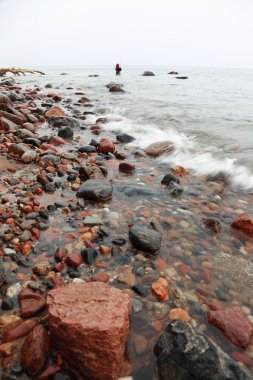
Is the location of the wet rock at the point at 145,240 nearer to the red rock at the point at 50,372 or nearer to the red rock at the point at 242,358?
the red rock at the point at 242,358

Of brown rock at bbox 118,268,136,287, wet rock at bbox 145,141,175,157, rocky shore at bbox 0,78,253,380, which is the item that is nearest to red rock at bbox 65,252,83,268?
rocky shore at bbox 0,78,253,380

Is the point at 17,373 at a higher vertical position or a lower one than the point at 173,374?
lower

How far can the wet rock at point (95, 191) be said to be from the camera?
4070mm

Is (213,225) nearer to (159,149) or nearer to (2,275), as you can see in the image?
(2,275)

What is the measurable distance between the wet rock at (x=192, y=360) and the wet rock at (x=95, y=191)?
2.46 metres

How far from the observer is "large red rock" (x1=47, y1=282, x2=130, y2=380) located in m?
1.74

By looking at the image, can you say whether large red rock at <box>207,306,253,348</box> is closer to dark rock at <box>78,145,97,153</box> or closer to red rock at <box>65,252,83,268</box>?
red rock at <box>65,252,83,268</box>

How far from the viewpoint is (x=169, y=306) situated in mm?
2402

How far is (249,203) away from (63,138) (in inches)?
200

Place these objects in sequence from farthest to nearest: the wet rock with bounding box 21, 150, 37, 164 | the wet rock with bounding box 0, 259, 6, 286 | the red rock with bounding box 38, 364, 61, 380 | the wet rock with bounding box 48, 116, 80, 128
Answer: the wet rock with bounding box 48, 116, 80, 128, the wet rock with bounding box 21, 150, 37, 164, the wet rock with bounding box 0, 259, 6, 286, the red rock with bounding box 38, 364, 61, 380

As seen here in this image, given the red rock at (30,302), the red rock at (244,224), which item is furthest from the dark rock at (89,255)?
the red rock at (244,224)

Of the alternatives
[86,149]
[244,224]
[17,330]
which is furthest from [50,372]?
[86,149]

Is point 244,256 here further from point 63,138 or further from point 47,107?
point 47,107

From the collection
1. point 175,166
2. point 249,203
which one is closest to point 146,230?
point 249,203
